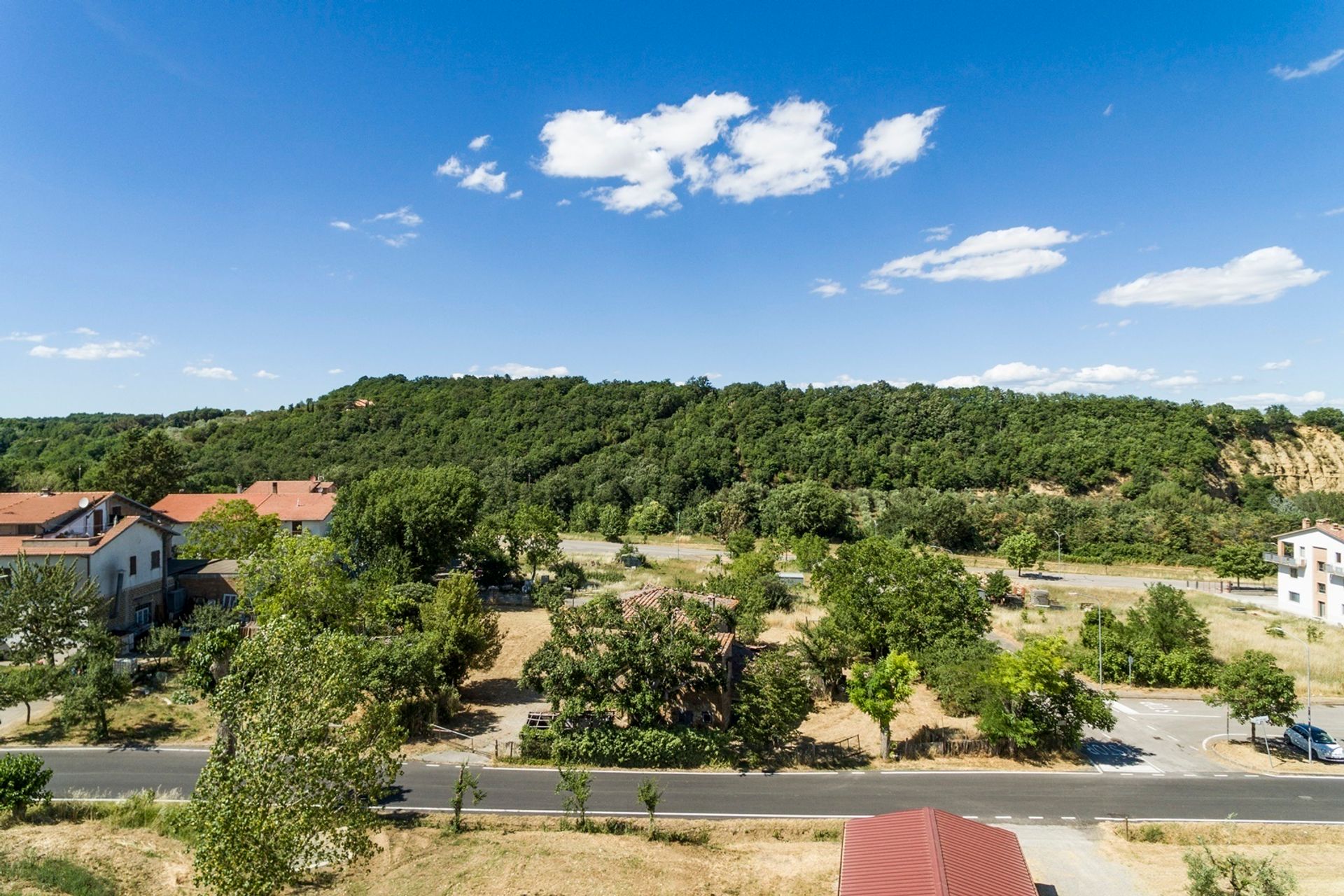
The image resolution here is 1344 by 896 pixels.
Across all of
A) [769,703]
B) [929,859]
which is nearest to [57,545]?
[769,703]

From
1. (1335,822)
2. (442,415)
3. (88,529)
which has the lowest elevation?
(1335,822)

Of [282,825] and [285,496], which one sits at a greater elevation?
[285,496]

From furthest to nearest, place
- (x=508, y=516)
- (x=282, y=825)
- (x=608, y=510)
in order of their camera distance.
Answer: (x=608, y=510), (x=508, y=516), (x=282, y=825)

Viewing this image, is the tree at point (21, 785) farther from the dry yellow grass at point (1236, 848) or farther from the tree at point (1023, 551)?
the tree at point (1023, 551)

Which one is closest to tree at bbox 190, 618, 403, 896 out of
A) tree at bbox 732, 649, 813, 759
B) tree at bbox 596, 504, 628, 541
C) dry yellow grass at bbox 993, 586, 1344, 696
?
tree at bbox 732, 649, 813, 759

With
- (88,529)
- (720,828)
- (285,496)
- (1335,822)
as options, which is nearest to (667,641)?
(720,828)

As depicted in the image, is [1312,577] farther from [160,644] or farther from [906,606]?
[160,644]

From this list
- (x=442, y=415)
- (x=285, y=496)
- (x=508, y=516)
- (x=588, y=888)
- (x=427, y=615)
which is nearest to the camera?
(x=588, y=888)

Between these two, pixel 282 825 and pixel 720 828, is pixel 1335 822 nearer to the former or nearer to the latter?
pixel 720 828
